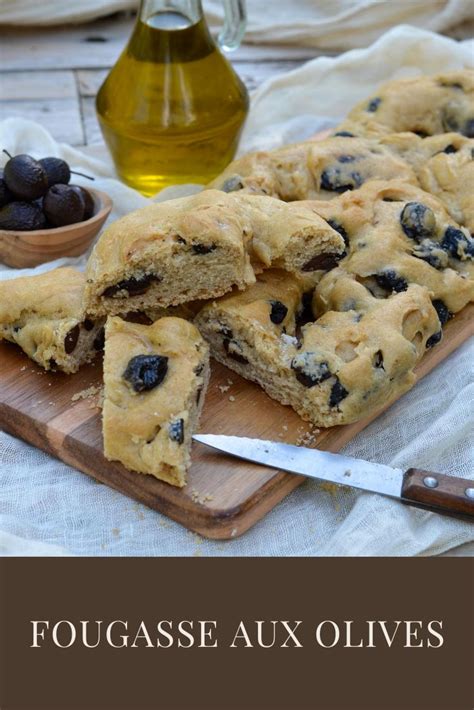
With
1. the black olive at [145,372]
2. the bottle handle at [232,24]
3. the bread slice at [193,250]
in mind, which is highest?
the bottle handle at [232,24]

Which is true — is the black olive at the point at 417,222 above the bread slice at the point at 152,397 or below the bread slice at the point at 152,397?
above

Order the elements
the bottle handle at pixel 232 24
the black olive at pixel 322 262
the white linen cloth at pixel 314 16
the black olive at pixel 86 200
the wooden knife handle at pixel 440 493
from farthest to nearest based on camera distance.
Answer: the white linen cloth at pixel 314 16 → the bottle handle at pixel 232 24 → the black olive at pixel 86 200 → the black olive at pixel 322 262 → the wooden knife handle at pixel 440 493

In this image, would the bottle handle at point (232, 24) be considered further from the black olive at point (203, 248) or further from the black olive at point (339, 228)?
the black olive at point (203, 248)

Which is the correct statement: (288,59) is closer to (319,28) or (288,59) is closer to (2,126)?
(319,28)

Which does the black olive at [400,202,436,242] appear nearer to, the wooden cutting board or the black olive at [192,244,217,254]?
the wooden cutting board

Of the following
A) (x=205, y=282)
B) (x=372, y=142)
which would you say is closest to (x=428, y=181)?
(x=372, y=142)

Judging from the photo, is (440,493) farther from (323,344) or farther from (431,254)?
(431,254)

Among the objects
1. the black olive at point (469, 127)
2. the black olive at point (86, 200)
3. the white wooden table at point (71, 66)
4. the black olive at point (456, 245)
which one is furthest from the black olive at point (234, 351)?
the white wooden table at point (71, 66)

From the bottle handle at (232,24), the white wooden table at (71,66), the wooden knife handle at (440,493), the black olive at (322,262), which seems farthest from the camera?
the white wooden table at (71,66)
